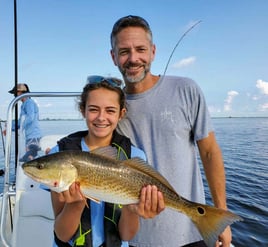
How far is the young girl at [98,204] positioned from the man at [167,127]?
0.16m

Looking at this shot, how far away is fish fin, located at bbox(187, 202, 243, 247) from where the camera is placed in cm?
215

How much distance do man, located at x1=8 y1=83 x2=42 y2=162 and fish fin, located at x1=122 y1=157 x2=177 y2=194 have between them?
2.48 m

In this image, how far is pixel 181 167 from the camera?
2.63 meters

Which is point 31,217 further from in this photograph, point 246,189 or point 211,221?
point 246,189

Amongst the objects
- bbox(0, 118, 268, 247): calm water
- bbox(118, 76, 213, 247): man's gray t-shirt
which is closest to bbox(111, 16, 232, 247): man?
bbox(118, 76, 213, 247): man's gray t-shirt

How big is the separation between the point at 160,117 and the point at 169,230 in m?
1.06

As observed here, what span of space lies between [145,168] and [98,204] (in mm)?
653

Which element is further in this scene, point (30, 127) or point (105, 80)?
point (30, 127)

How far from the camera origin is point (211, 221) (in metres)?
2.17

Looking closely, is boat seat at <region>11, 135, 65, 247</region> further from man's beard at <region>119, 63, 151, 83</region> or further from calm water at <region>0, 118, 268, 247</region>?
man's beard at <region>119, 63, 151, 83</region>

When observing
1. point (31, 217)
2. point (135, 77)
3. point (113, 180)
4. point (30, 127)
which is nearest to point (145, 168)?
point (113, 180)

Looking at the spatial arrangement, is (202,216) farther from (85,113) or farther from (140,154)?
(85,113)

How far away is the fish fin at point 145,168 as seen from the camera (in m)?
2.20

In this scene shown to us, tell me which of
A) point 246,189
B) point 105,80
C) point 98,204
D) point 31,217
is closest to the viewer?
point 98,204
